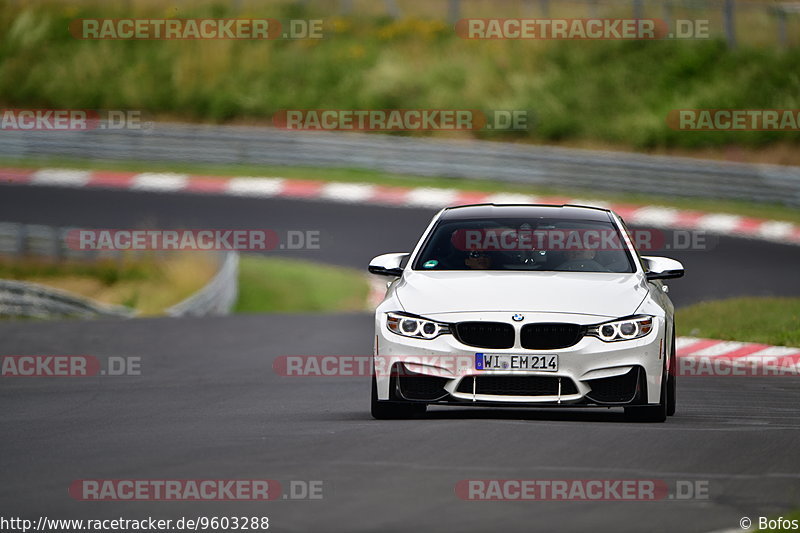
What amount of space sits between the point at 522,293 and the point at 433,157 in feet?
76.4

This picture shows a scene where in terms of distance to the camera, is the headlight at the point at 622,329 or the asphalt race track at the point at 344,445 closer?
the asphalt race track at the point at 344,445

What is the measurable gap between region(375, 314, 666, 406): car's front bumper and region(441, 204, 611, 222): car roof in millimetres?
1475

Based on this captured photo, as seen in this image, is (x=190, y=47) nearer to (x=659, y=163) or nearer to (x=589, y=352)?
(x=659, y=163)

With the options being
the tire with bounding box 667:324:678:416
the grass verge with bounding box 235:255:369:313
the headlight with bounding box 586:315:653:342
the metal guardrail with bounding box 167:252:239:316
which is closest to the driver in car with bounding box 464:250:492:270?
the headlight with bounding box 586:315:653:342

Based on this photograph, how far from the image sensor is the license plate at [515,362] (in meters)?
9.27

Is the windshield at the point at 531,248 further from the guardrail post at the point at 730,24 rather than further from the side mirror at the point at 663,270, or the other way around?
the guardrail post at the point at 730,24

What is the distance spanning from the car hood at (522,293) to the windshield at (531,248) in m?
0.24

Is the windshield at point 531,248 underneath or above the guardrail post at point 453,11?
underneath

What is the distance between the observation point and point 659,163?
3094 cm

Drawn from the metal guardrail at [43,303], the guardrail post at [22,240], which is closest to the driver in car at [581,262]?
the metal guardrail at [43,303]

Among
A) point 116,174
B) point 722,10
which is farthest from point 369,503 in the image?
point 722,10

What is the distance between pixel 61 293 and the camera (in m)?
19.8

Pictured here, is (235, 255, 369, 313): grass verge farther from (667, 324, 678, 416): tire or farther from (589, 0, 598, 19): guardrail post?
(589, 0, 598, 19): guardrail post

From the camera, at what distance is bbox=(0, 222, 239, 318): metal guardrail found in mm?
19797
